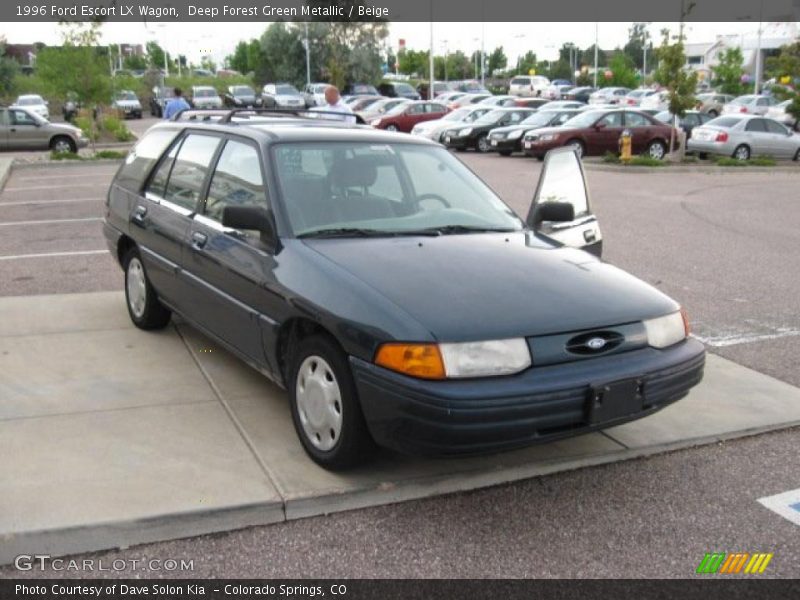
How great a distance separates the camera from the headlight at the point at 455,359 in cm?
360

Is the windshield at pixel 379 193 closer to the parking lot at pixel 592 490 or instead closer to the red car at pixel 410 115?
the parking lot at pixel 592 490

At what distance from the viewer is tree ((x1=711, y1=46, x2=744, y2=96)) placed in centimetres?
5816

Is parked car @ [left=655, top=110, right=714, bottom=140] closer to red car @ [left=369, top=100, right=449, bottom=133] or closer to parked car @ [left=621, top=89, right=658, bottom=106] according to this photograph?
red car @ [left=369, top=100, right=449, bottom=133]

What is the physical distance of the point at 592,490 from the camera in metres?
4.11

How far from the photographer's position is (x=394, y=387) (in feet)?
11.8

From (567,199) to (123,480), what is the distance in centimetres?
342

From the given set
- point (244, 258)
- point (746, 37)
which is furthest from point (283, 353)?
point (746, 37)

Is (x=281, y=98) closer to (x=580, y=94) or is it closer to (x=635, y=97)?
(x=635, y=97)

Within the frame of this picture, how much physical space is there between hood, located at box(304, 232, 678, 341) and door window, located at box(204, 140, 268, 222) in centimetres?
68

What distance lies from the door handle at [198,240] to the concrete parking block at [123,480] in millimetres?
991

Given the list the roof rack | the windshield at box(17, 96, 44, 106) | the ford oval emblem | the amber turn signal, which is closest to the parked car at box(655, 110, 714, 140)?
the roof rack

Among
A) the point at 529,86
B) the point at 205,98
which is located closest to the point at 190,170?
the point at 205,98

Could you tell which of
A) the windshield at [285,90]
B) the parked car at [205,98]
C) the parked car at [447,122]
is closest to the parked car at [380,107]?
the parked car at [447,122]
